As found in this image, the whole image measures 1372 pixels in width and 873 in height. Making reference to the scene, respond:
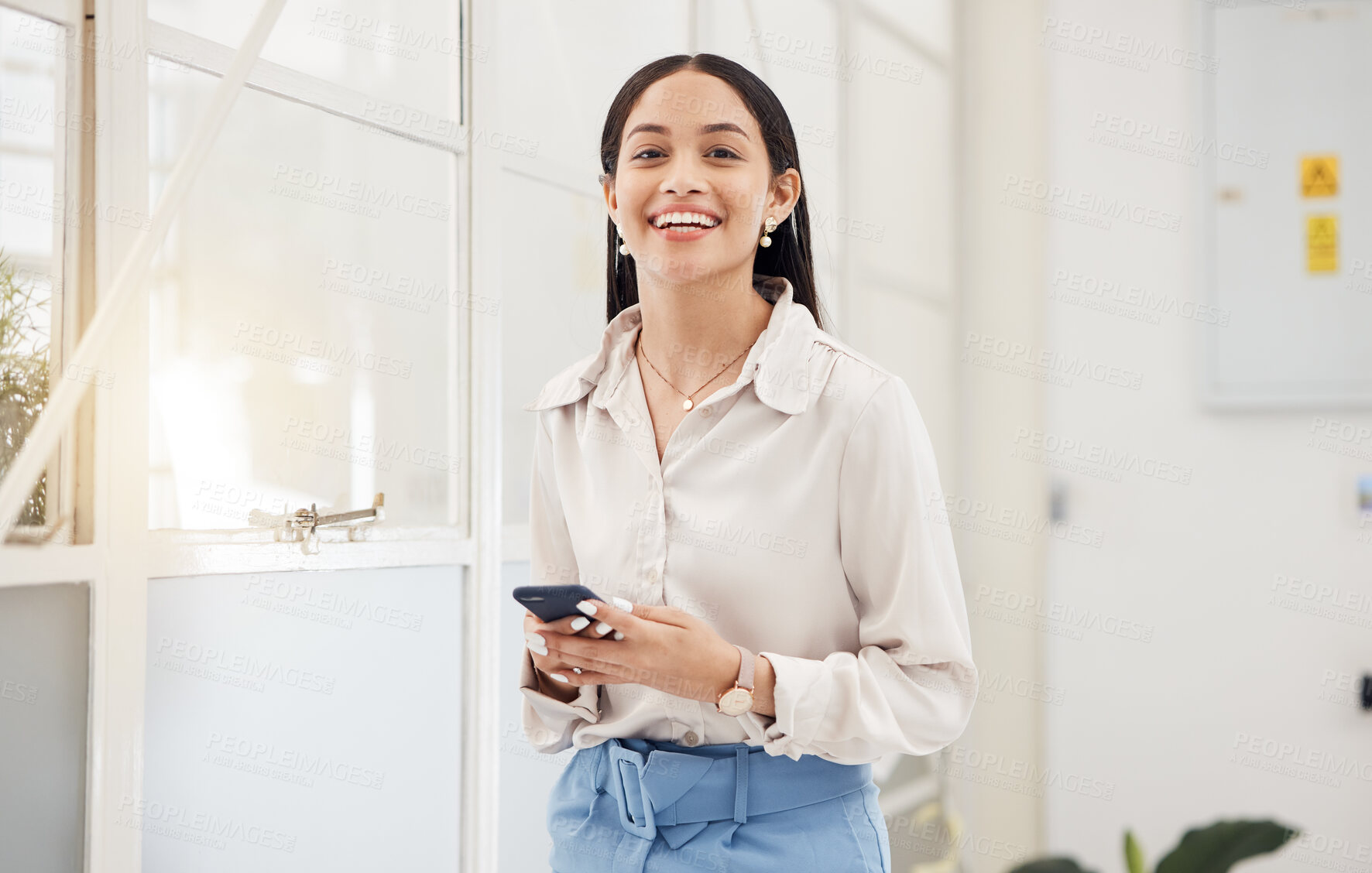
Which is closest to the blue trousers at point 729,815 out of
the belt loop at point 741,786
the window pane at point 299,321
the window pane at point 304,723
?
the belt loop at point 741,786

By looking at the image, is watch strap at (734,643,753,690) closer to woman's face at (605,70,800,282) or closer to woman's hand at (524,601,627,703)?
woman's hand at (524,601,627,703)

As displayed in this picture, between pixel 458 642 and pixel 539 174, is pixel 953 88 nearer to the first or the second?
pixel 539 174

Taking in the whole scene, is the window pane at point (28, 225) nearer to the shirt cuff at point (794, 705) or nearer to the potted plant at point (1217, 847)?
the shirt cuff at point (794, 705)

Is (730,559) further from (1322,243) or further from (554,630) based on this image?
(1322,243)

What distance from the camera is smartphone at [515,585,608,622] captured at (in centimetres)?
95

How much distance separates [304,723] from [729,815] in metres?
0.60

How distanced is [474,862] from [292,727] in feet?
1.46

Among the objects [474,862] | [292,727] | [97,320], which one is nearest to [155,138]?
[97,320]

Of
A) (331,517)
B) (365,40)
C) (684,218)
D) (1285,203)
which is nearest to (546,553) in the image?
(331,517)

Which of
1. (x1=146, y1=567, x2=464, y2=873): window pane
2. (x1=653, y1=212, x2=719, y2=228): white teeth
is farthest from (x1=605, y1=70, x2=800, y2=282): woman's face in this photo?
(x1=146, y1=567, x2=464, y2=873): window pane

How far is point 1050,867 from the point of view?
0.50 meters

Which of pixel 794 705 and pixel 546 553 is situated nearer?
pixel 794 705

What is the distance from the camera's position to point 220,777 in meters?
1.26

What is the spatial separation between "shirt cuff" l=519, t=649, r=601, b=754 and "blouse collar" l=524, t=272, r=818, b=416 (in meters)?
0.29
